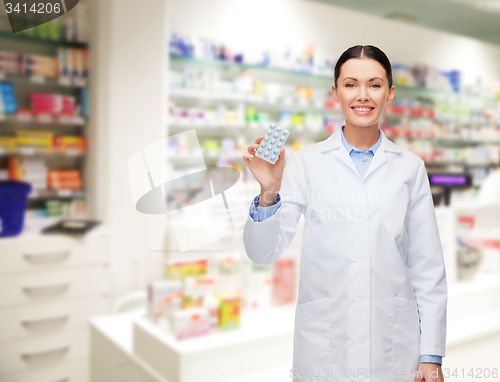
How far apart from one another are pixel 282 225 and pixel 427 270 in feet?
0.96

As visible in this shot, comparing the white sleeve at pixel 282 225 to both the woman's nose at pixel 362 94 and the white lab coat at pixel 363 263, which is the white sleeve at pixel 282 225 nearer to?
the white lab coat at pixel 363 263

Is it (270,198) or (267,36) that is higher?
(267,36)

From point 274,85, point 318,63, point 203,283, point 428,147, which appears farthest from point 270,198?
point 428,147

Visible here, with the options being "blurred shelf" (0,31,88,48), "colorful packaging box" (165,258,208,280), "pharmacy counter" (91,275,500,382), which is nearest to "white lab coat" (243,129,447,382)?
"pharmacy counter" (91,275,500,382)

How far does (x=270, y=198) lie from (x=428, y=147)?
17.1 ft

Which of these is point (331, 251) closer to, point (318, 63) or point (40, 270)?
point (40, 270)

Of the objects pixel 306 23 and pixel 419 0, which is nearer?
pixel 306 23

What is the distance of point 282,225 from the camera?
0.86 metres

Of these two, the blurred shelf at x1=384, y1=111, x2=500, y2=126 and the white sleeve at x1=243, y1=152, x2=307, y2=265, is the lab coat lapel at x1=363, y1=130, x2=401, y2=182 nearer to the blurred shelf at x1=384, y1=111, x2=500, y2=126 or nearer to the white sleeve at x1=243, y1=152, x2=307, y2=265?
the white sleeve at x1=243, y1=152, x2=307, y2=265

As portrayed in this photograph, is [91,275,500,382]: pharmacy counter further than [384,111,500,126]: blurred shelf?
No

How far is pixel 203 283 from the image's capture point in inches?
59.5

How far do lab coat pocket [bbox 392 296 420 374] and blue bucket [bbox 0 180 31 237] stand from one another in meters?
2.29

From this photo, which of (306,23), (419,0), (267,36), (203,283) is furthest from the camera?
(419,0)

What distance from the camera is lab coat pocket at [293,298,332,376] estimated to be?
2.78 ft
